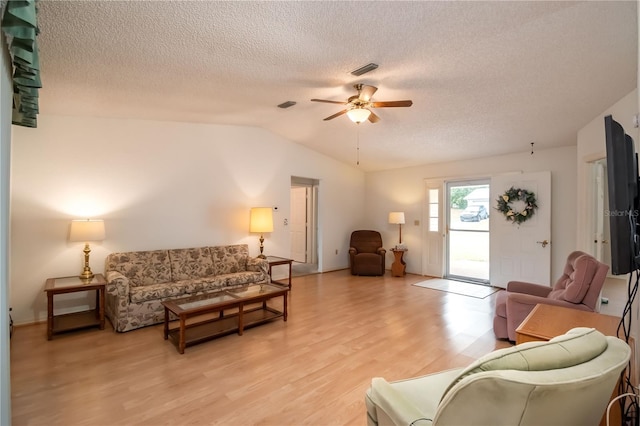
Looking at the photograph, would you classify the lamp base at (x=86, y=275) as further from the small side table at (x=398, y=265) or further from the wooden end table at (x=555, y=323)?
the small side table at (x=398, y=265)

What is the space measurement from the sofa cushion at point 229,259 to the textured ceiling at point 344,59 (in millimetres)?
2035

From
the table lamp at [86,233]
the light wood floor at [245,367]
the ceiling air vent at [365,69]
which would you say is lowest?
the light wood floor at [245,367]

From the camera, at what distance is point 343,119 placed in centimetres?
465

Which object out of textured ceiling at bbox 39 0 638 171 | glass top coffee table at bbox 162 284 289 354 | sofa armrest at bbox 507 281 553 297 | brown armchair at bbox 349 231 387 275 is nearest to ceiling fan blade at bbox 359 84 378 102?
textured ceiling at bbox 39 0 638 171

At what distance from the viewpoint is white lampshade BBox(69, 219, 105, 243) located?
3.49 metres

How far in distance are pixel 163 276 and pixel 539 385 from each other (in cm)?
426

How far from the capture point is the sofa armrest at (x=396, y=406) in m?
1.19

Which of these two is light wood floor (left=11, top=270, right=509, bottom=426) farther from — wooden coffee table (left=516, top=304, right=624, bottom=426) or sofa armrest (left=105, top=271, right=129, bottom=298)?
wooden coffee table (left=516, top=304, right=624, bottom=426)

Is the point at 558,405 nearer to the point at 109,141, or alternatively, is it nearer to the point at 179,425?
the point at 179,425

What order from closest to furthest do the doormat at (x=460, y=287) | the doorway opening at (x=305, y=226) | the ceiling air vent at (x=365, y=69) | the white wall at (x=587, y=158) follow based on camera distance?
the ceiling air vent at (x=365, y=69) → the white wall at (x=587, y=158) → the doormat at (x=460, y=287) → the doorway opening at (x=305, y=226)

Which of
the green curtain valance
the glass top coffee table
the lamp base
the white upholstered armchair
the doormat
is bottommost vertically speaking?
the doormat

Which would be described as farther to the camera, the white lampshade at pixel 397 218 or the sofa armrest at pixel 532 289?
the white lampshade at pixel 397 218

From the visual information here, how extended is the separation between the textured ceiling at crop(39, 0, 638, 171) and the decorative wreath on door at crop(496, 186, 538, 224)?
1037mm

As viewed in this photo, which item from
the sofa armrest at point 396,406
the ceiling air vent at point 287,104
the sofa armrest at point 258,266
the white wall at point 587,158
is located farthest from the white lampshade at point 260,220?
the white wall at point 587,158
